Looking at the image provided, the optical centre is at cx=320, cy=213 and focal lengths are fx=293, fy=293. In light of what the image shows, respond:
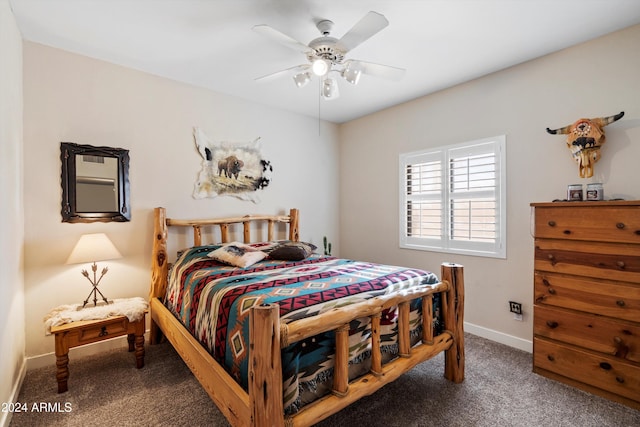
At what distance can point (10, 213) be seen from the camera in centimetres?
188

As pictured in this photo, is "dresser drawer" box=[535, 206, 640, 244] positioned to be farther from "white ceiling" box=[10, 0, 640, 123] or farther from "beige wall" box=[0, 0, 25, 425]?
"beige wall" box=[0, 0, 25, 425]

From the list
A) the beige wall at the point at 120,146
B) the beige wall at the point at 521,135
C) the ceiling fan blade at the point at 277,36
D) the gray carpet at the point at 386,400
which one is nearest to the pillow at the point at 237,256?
the beige wall at the point at 120,146

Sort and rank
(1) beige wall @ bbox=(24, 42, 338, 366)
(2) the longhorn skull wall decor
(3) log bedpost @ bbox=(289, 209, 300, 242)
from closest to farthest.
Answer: (2) the longhorn skull wall decor < (1) beige wall @ bbox=(24, 42, 338, 366) < (3) log bedpost @ bbox=(289, 209, 300, 242)

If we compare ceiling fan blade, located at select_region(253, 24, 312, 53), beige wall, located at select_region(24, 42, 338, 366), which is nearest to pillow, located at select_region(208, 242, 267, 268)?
beige wall, located at select_region(24, 42, 338, 366)

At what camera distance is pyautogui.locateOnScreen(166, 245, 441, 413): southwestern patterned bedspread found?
142 centimetres

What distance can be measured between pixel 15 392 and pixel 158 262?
121 centimetres

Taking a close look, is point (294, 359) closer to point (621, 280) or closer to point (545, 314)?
point (545, 314)

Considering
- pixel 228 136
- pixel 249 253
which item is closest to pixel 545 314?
pixel 249 253

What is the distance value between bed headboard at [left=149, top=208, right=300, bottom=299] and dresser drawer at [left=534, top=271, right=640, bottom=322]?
100 inches

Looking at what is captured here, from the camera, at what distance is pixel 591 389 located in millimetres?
2021

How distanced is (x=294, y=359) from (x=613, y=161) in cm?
273

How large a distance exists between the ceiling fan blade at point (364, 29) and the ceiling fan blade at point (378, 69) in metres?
0.15

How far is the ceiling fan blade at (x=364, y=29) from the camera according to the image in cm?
162

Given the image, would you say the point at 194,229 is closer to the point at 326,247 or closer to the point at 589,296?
the point at 326,247
